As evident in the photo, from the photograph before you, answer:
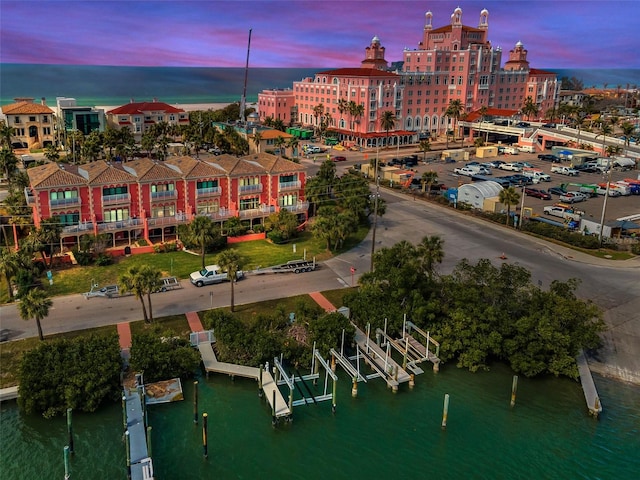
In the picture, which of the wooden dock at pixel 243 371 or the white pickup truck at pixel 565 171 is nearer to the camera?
the wooden dock at pixel 243 371

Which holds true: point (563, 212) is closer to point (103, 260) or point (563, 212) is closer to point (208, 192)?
point (208, 192)

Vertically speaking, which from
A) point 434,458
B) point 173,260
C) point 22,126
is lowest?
point 434,458

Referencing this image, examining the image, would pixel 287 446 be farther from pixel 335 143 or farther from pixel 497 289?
pixel 335 143

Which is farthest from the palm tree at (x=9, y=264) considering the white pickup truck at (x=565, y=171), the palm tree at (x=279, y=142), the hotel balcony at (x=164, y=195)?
the white pickup truck at (x=565, y=171)

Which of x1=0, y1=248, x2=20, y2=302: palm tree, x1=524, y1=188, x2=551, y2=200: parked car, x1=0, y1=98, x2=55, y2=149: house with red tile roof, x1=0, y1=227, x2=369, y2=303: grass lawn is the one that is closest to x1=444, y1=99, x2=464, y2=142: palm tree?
x1=524, y1=188, x2=551, y2=200: parked car

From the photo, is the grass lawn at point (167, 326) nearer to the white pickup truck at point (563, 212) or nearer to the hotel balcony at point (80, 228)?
the hotel balcony at point (80, 228)

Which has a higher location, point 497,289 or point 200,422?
point 497,289

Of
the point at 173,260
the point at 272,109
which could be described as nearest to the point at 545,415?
the point at 173,260

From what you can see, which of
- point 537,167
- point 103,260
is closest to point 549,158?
point 537,167
